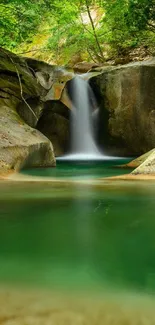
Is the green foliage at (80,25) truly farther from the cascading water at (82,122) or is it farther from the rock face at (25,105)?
the cascading water at (82,122)

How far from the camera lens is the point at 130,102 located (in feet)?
46.9

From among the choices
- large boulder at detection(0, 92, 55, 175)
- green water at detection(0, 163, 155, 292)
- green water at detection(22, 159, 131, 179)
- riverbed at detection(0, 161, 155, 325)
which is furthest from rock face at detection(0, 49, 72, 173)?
riverbed at detection(0, 161, 155, 325)

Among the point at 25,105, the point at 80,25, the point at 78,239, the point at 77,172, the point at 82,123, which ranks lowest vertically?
the point at 77,172

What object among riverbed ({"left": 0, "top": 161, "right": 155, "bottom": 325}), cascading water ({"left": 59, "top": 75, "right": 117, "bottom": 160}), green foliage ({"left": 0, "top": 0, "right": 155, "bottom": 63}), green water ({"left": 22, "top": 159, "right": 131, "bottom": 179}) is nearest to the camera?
riverbed ({"left": 0, "top": 161, "right": 155, "bottom": 325})

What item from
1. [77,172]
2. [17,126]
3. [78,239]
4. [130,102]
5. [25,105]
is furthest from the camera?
[130,102]

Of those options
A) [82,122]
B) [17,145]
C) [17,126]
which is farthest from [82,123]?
[17,145]

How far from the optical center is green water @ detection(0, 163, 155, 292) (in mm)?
2064

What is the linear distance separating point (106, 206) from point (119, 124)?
439 inches

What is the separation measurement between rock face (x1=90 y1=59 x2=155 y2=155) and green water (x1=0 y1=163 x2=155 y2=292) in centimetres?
983

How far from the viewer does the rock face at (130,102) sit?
13.9m

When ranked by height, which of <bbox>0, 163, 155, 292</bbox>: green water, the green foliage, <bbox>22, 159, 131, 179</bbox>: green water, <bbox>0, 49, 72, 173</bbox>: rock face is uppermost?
the green foliage

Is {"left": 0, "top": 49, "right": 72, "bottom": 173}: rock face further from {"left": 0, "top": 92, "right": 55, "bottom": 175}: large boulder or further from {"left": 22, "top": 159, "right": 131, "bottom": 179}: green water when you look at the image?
{"left": 22, "top": 159, "right": 131, "bottom": 179}: green water

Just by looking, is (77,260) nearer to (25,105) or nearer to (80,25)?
(25,105)

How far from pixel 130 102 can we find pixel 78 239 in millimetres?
12042
